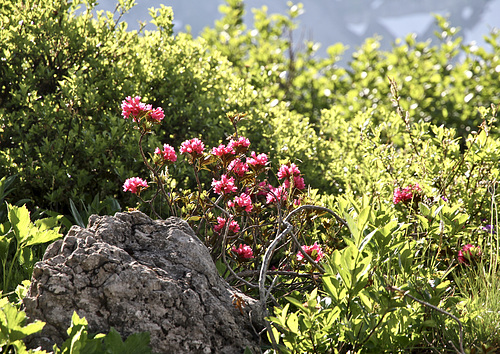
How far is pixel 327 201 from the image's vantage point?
3551 millimetres

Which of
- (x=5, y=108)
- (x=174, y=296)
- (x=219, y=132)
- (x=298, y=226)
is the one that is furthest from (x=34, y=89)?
(x=174, y=296)

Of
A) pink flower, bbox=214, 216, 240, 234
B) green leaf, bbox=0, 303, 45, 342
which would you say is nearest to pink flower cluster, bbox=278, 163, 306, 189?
pink flower, bbox=214, 216, 240, 234

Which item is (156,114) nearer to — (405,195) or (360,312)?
(360,312)

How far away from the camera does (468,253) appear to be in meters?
2.91

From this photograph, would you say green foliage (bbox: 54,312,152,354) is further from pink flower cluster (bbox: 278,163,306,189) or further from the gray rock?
pink flower cluster (bbox: 278,163,306,189)

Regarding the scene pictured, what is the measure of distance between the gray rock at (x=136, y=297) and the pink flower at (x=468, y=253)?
147 centimetres

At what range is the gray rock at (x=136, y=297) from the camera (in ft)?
6.25

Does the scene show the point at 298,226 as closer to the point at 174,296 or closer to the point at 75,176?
the point at 174,296

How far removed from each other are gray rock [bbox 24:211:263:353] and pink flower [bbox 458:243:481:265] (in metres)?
1.47

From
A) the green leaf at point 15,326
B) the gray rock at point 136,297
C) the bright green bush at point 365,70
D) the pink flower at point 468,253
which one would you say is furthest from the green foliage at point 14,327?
the bright green bush at point 365,70

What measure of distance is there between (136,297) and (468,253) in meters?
1.99

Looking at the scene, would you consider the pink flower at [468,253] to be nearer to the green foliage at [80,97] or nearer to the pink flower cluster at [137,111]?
the pink flower cluster at [137,111]

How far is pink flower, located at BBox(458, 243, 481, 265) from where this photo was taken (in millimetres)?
2916

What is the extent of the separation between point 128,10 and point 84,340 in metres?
3.39
